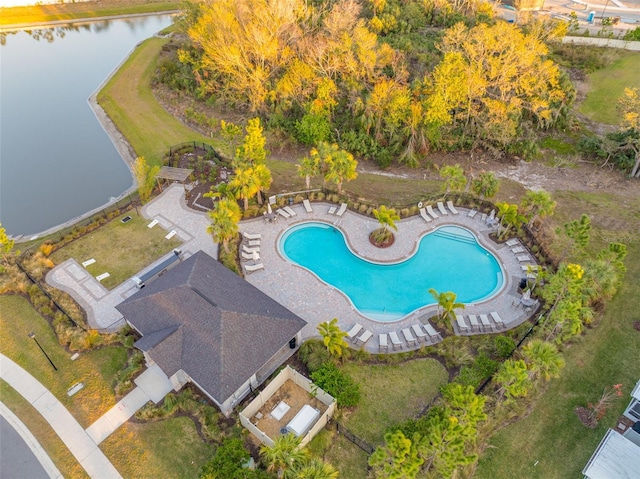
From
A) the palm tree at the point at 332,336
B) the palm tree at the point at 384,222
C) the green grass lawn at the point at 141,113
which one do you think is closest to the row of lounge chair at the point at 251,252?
the palm tree at the point at 332,336

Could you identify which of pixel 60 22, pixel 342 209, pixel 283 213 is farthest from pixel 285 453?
pixel 60 22

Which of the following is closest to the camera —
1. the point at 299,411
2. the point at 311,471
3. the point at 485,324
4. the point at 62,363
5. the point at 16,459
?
the point at 311,471

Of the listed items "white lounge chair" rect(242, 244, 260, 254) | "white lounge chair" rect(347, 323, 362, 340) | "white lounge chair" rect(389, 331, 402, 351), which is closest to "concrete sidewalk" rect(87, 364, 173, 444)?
"white lounge chair" rect(242, 244, 260, 254)

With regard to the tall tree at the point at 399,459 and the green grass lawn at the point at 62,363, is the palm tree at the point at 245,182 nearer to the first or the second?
the green grass lawn at the point at 62,363

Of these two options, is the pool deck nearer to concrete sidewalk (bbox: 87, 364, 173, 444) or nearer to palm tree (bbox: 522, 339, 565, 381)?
palm tree (bbox: 522, 339, 565, 381)

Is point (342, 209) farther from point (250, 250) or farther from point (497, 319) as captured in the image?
point (497, 319)

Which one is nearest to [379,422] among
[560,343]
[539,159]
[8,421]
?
[560,343]
